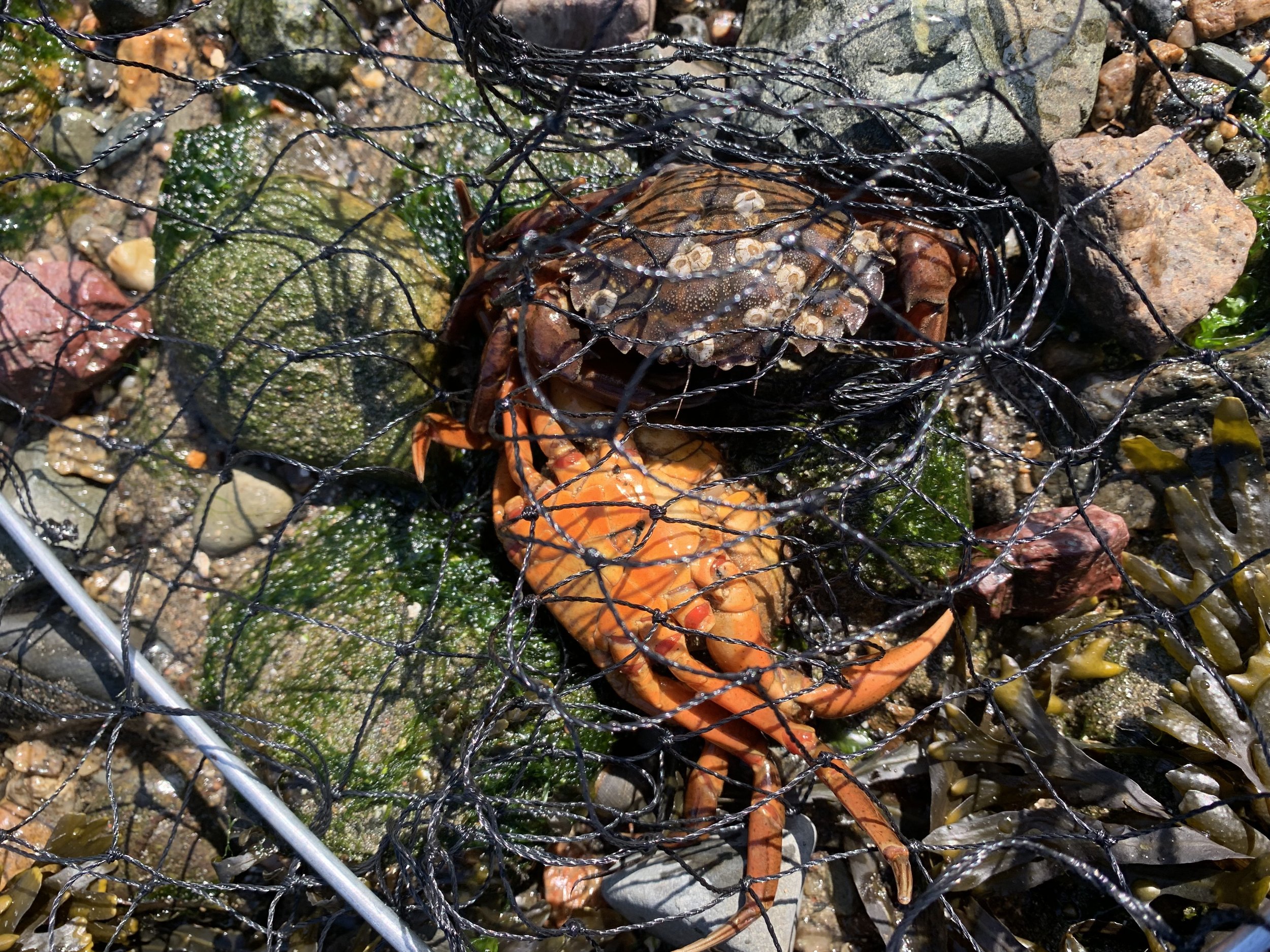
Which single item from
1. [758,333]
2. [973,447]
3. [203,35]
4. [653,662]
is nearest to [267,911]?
[653,662]

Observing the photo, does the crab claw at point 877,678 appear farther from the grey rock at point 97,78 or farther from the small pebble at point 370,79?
the grey rock at point 97,78

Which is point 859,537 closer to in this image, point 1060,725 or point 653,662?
point 653,662

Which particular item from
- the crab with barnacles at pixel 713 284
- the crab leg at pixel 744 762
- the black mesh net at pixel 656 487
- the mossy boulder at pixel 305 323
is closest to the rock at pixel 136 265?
the black mesh net at pixel 656 487

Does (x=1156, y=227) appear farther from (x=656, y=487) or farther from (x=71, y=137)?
(x=71, y=137)

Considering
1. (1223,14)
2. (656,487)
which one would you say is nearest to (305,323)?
(656,487)

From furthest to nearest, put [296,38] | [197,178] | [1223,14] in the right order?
[296,38]
[197,178]
[1223,14]

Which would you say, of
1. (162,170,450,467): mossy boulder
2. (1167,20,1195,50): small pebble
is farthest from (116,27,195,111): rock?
(1167,20,1195,50): small pebble

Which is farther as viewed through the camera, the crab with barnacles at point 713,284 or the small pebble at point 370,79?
the small pebble at point 370,79

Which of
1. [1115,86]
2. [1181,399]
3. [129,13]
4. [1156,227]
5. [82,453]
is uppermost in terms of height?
[129,13]
